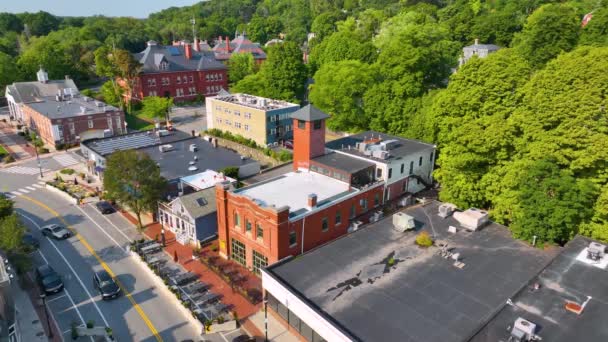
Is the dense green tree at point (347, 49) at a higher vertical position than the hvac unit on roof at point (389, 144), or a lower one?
higher

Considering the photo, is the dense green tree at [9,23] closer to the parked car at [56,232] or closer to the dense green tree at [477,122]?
the parked car at [56,232]

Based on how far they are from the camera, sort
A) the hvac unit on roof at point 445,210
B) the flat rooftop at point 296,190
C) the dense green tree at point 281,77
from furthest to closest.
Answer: the dense green tree at point 281,77 → the hvac unit on roof at point 445,210 → the flat rooftop at point 296,190

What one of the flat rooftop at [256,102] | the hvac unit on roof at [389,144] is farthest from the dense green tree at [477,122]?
the flat rooftop at [256,102]

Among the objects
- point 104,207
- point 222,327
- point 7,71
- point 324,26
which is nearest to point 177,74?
point 7,71

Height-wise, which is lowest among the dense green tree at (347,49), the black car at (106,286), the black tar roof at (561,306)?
the black car at (106,286)

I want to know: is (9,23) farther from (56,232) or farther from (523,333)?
(523,333)

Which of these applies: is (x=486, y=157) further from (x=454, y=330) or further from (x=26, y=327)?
(x=26, y=327)

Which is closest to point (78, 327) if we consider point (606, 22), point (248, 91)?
point (248, 91)

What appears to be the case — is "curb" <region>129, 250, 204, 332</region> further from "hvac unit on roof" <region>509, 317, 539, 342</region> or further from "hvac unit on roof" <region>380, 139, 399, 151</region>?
"hvac unit on roof" <region>380, 139, 399, 151</region>
